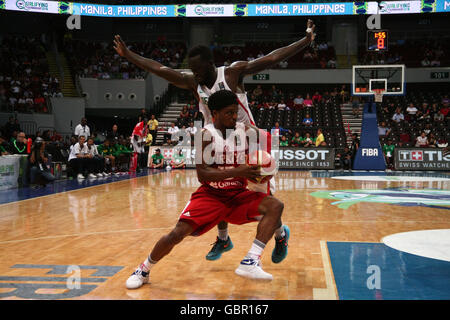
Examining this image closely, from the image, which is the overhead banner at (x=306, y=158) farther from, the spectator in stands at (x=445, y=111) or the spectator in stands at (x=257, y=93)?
the spectator in stands at (x=257, y=93)

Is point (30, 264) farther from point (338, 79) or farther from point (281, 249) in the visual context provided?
point (338, 79)

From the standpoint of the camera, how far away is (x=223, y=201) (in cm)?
339

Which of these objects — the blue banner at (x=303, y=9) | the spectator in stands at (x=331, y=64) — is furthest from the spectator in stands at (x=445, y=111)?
the blue banner at (x=303, y=9)

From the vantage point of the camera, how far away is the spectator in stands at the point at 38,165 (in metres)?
10.5

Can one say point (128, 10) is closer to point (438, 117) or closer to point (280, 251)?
point (438, 117)

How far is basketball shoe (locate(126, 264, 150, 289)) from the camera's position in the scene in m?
3.19

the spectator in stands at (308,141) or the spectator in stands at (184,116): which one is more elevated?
the spectator in stands at (184,116)

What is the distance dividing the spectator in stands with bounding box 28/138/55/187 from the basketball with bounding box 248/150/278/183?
332 inches

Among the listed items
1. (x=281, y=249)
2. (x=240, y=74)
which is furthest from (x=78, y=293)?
(x=240, y=74)

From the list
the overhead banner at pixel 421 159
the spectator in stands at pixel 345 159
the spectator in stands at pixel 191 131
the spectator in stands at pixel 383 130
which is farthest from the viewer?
the spectator in stands at pixel 383 130

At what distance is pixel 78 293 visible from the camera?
10.1 ft

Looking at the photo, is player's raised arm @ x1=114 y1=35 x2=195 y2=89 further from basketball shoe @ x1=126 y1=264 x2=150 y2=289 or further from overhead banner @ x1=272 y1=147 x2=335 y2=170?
overhead banner @ x1=272 y1=147 x2=335 y2=170

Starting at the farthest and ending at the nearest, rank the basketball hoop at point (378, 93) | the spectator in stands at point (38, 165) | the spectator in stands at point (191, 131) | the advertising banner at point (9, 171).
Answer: the spectator in stands at point (191, 131) < the basketball hoop at point (378, 93) < the spectator in stands at point (38, 165) < the advertising banner at point (9, 171)

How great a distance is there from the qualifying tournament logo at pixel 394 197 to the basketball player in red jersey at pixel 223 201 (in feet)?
14.6
